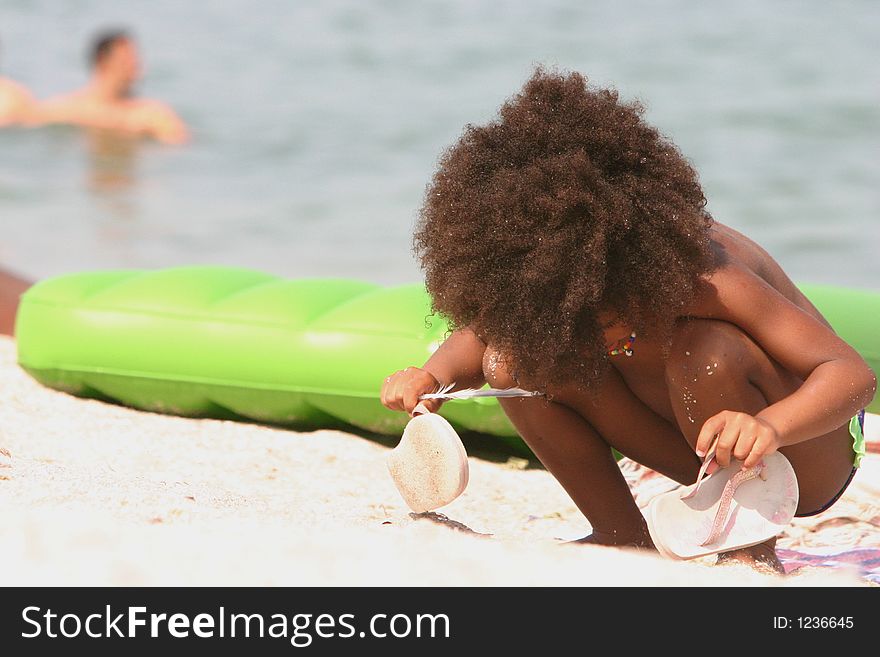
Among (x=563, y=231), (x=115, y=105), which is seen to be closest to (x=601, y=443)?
(x=563, y=231)

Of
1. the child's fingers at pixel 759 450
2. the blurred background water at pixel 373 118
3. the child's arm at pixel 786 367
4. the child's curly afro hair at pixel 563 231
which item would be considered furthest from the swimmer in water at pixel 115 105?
the child's fingers at pixel 759 450

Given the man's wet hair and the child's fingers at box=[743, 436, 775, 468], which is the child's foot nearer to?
the child's fingers at box=[743, 436, 775, 468]

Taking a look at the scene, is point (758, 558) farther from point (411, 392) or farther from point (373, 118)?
point (373, 118)

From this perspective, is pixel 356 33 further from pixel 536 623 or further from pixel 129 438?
pixel 536 623

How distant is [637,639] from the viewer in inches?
52.6

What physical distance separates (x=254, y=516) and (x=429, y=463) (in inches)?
11.2

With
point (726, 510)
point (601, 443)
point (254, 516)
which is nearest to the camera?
point (726, 510)

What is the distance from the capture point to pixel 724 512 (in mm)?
1750

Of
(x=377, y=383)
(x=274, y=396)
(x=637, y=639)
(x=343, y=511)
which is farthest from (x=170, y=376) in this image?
(x=637, y=639)

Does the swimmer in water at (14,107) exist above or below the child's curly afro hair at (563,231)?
above

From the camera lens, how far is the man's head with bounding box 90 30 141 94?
870cm

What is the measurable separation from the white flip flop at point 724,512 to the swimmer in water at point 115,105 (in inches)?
284

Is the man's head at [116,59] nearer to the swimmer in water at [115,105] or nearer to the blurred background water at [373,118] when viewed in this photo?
the swimmer in water at [115,105]

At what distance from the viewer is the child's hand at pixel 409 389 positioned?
76.8 inches
